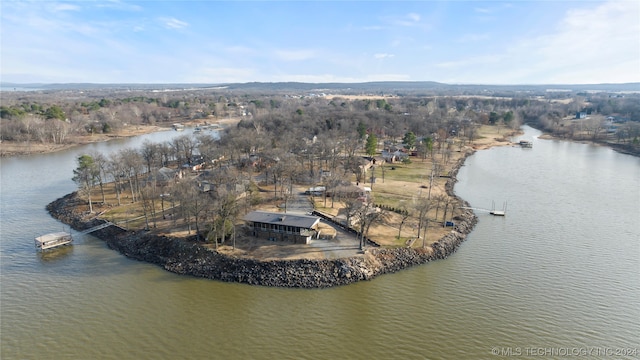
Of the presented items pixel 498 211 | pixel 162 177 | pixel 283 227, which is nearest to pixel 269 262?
pixel 283 227

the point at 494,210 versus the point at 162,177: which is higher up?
the point at 162,177

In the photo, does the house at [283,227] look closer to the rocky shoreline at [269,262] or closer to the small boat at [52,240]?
the rocky shoreline at [269,262]

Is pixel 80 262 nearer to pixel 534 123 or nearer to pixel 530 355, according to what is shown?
pixel 530 355

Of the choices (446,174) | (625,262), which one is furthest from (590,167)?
(625,262)

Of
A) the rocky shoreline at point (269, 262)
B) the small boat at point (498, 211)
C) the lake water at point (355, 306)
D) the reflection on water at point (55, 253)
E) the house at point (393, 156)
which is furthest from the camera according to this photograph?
the house at point (393, 156)

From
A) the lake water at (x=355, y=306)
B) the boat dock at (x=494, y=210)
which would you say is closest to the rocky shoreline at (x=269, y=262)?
the lake water at (x=355, y=306)

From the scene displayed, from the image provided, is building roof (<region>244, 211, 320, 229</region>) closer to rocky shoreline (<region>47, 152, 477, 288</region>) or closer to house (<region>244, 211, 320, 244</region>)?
house (<region>244, 211, 320, 244</region>)

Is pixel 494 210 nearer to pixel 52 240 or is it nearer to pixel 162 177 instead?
pixel 162 177
